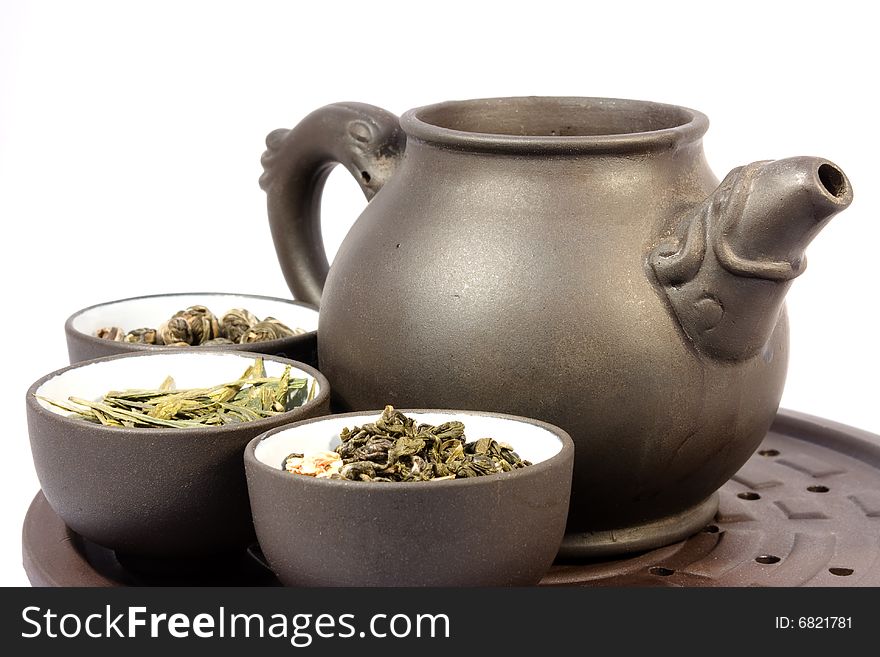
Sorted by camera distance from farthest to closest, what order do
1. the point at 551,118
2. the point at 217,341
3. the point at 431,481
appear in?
1. the point at 217,341
2. the point at 551,118
3. the point at 431,481

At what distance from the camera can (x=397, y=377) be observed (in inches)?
60.9

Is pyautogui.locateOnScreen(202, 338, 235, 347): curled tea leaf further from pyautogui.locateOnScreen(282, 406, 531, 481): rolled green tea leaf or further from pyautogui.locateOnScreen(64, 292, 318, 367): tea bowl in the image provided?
pyautogui.locateOnScreen(282, 406, 531, 481): rolled green tea leaf

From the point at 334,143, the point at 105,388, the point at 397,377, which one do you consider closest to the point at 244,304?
the point at 334,143

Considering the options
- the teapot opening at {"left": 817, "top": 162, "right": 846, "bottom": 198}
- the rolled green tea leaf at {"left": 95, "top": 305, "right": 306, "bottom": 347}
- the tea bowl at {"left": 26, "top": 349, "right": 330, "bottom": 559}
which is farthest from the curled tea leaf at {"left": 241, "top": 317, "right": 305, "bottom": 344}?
the teapot opening at {"left": 817, "top": 162, "right": 846, "bottom": 198}

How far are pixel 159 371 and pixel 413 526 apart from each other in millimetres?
505

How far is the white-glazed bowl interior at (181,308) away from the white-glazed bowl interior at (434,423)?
0.52 metres

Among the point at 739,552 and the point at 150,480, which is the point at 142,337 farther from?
the point at 739,552

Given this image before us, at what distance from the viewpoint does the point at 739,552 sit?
1.59 meters

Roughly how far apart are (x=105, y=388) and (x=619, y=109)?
0.67 meters

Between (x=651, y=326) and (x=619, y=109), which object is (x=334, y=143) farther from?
(x=651, y=326)

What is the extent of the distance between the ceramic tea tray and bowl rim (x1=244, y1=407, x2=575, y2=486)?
0.65 ft

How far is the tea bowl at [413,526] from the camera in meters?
1.27

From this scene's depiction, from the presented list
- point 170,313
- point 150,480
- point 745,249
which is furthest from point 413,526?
point 170,313

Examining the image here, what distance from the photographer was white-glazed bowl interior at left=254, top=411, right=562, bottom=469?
4.60 feet
